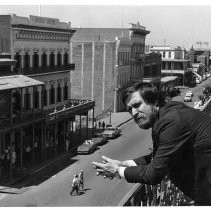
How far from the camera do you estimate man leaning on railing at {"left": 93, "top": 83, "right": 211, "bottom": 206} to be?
12.1 ft

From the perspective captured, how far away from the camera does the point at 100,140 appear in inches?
1529

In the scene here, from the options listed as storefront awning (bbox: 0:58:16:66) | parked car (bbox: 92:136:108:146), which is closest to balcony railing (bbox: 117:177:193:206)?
storefront awning (bbox: 0:58:16:66)

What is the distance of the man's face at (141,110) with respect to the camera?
3.96m

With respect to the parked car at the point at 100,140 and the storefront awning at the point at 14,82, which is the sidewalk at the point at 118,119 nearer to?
the parked car at the point at 100,140

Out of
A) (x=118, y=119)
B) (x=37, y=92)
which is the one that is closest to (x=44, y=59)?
(x=37, y=92)

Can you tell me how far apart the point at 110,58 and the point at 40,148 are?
2711cm

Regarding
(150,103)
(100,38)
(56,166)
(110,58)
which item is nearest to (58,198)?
(56,166)

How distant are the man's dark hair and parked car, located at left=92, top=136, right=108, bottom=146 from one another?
33.6 metres

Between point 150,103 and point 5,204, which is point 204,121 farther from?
point 5,204

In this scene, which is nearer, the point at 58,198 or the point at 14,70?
the point at 58,198

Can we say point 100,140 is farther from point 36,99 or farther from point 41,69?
point 41,69

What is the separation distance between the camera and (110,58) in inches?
2356

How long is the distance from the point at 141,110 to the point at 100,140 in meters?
35.0

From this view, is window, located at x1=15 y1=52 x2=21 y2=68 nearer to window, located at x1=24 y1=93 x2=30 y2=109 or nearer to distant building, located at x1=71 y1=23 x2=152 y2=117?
window, located at x1=24 y1=93 x2=30 y2=109
